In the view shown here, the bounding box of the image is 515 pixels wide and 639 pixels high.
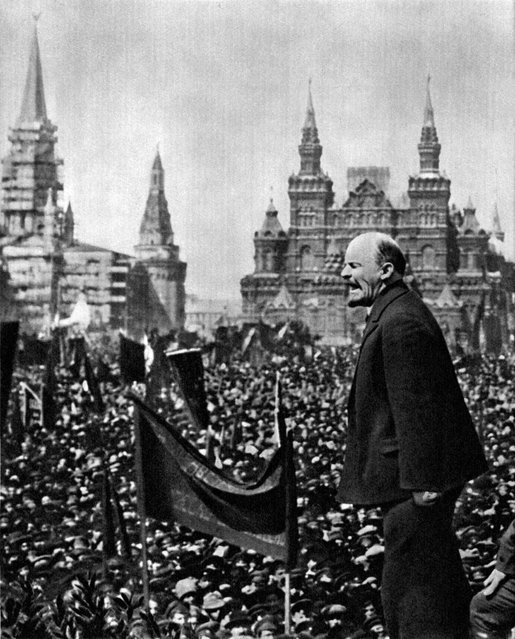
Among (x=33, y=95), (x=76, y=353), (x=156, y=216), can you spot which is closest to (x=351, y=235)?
(x=76, y=353)

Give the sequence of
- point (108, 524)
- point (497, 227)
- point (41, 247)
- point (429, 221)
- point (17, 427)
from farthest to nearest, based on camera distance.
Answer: point (429, 221) < point (41, 247) < point (17, 427) < point (497, 227) < point (108, 524)

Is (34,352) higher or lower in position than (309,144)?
lower

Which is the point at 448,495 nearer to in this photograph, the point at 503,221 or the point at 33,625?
the point at 33,625

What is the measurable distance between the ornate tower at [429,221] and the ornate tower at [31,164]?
411 cm

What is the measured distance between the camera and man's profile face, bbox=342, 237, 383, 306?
4691 mm

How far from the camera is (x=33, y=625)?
6.25m

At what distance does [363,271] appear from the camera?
472 centimetres

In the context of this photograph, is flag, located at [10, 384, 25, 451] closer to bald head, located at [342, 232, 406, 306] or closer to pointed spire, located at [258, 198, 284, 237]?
pointed spire, located at [258, 198, 284, 237]

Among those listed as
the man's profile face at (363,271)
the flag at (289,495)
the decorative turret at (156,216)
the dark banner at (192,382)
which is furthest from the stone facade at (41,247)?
the man's profile face at (363,271)

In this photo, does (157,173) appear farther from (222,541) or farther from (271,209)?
(222,541)

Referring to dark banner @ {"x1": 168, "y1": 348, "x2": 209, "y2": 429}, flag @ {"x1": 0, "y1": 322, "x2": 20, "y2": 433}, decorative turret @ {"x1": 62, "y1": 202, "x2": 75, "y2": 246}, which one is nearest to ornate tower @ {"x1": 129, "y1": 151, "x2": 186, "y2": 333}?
decorative turret @ {"x1": 62, "y1": 202, "x2": 75, "y2": 246}

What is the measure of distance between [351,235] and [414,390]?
19.4 m

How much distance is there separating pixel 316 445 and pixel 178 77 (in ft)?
13.2

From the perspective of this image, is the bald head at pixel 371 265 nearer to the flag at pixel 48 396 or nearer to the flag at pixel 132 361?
the flag at pixel 48 396
